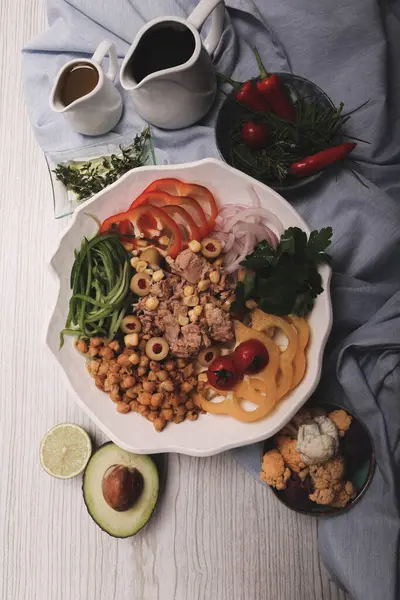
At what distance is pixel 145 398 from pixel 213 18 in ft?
3.77

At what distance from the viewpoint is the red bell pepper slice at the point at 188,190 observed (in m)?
1.75

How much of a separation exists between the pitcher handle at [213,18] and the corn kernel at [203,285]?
0.72 m

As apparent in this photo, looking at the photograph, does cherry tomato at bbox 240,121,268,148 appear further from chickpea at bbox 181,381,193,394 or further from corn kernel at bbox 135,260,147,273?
chickpea at bbox 181,381,193,394

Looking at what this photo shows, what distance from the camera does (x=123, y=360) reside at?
171cm

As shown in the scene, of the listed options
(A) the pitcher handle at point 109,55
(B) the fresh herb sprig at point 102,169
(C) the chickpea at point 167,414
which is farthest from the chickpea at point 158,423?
(A) the pitcher handle at point 109,55

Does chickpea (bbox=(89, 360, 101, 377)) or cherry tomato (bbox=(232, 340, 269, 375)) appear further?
chickpea (bbox=(89, 360, 101, 377))

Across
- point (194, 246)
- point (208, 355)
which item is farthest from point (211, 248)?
point (208, 355)

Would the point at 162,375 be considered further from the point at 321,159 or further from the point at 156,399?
the point at 321,159

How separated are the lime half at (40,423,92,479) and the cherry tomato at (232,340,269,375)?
59 cm

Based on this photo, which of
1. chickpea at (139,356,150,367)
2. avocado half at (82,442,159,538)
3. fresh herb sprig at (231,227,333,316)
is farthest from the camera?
avocado half at (82,442,159,538)

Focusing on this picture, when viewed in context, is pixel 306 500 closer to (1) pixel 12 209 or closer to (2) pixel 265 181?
(2) pixel 265 181

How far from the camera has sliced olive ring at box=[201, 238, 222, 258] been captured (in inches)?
67.6

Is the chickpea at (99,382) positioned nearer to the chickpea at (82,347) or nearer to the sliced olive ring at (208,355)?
the chickpea at (82,347)

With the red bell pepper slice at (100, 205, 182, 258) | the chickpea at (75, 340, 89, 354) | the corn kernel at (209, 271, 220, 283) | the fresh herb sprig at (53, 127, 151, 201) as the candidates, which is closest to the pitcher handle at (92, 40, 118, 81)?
the fresh herb sprig at (53, 127, 151, 201)
